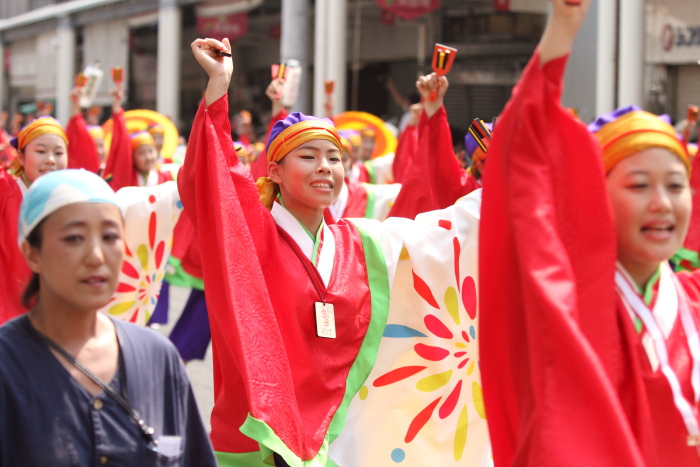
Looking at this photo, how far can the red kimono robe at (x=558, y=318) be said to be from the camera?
204 cm

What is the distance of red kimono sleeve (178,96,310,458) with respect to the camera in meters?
3.03

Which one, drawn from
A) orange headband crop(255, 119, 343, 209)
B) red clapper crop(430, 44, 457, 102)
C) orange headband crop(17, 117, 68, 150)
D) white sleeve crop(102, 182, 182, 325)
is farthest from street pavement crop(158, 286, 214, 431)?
red clapper crop(430, 44, 457, 102)

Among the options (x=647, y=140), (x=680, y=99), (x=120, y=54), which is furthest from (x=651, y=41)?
(x=120, y=54)

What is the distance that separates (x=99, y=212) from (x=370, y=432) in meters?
1.79

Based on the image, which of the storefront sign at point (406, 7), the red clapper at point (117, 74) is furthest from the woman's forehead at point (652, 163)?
the storefront sign at point (406, 7)

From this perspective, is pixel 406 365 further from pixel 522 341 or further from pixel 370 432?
pixel 522 341

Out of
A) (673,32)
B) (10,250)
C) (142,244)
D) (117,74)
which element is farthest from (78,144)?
(673,32)

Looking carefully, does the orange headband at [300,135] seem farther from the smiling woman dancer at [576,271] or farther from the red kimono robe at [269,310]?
the smiling woman dancer at [576,271]

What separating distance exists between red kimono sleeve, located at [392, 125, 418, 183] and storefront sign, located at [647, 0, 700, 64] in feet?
15.3

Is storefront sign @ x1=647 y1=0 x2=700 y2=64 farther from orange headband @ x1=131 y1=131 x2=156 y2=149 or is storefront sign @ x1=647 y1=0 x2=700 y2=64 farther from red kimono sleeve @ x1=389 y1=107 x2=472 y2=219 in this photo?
red kimono sleeve @ x1=389 y1=107 x2=472 y2=219

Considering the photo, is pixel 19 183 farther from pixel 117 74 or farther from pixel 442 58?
pixel 442 58

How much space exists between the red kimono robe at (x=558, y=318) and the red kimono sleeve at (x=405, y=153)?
530 cm

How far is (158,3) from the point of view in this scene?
21.5m

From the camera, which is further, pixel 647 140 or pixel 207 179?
pixel 207 179
